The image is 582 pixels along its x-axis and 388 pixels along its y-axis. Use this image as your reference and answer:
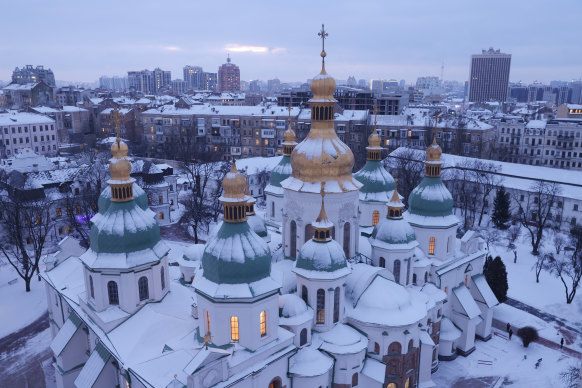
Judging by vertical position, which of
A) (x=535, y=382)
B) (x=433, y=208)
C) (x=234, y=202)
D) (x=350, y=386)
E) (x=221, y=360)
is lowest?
(x=535, y=382)

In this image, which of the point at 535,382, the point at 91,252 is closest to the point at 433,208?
the point at 535,382

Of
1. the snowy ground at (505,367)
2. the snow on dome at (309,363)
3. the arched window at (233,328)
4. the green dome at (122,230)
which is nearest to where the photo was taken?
the arched window at (233,328)

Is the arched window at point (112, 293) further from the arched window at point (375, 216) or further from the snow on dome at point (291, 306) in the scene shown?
the arched window at point (375, 216)

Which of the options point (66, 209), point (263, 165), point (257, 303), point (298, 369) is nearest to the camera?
point (257, 303)

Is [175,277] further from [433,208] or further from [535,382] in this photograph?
[535,382]

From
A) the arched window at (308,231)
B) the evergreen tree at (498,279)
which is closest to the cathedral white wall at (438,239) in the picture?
the evergreen tree at (498,279)

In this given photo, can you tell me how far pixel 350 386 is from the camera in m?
21.5

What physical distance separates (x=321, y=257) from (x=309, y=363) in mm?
4820

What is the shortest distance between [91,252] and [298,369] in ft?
38.7

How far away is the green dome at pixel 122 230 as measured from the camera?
2192cm

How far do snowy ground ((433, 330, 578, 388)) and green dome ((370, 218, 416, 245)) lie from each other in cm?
894

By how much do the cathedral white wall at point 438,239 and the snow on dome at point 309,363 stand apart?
1123 centimetres

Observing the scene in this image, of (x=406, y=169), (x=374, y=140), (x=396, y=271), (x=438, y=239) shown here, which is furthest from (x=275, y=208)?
(x=406, y=169)

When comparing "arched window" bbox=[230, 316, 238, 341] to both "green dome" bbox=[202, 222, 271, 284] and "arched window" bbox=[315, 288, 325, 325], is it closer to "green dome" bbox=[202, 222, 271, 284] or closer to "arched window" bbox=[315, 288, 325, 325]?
"green dome" bbox=[202, 222, 271, 284]
